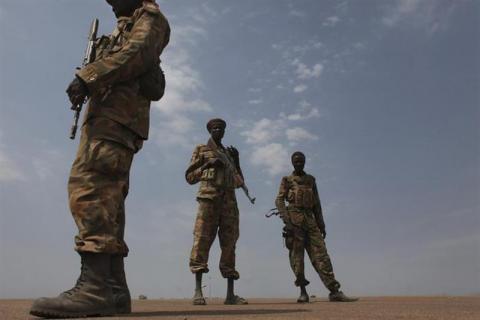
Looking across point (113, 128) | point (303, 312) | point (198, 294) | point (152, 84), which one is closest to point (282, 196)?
point (198, 294)

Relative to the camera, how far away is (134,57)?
304 cm

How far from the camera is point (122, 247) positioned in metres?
3.04

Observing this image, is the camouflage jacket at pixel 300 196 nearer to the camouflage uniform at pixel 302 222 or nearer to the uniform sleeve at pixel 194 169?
the camouflage uniform at pixel 302 222

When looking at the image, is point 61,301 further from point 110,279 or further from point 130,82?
point 130,82

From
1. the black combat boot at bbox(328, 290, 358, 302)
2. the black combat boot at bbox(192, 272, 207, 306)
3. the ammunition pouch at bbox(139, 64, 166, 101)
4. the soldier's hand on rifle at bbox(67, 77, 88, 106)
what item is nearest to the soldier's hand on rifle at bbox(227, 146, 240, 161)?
the black combat boot at bbox(192, 272, 207, 306)

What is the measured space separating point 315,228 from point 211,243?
1.75 m

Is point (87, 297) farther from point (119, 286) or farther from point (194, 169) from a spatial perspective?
point (194, 169)

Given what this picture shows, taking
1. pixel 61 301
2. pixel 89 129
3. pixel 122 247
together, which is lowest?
pixel 61 301

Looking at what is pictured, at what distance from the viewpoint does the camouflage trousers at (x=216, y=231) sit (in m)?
5.98

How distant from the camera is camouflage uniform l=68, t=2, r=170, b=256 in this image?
2.83 metres

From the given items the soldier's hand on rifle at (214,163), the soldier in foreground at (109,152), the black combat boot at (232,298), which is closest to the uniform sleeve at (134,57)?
the soldier in foreground at (109,152)

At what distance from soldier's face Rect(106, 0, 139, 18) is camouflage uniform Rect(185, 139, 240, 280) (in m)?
2.97

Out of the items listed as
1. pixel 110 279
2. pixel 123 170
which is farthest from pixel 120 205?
pixel 110 279

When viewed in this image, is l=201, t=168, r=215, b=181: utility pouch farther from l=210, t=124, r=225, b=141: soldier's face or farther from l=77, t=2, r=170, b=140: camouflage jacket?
l=77, t=2, r=170, b=140: camouflage jacket
